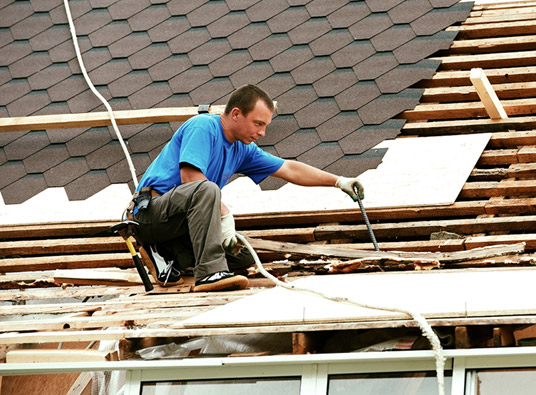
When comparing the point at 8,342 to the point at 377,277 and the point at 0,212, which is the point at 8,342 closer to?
the point at 377,277

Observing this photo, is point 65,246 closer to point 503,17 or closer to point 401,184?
point 401,184

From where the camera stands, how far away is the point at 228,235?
5.04 meters

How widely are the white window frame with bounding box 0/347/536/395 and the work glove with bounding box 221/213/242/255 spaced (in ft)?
4.33

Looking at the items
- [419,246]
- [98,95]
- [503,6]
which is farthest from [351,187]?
[503,6]

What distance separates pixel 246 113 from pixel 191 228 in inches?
25.1

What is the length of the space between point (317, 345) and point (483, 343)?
0.58 metres

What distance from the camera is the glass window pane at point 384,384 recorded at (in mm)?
3498

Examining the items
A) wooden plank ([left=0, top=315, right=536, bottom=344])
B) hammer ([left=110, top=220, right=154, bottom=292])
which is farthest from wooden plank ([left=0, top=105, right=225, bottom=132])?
wooden plank ([left=0, top=315, right=536, bottom=344])

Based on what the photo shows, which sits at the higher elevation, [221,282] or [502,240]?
[502,240]

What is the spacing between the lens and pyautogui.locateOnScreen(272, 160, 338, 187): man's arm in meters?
5.55

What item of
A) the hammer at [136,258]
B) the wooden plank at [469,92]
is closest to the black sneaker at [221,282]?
the hammer at [136,258]

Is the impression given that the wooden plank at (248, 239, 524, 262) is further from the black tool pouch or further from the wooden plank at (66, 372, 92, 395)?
the wooden plank at (66, 372, 92, 395)

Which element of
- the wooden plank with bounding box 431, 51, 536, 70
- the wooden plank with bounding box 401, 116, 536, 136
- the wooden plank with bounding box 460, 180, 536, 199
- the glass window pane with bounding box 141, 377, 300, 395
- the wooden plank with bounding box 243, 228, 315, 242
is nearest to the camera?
the glass window pane with bounding box 141, 377, 300, 395

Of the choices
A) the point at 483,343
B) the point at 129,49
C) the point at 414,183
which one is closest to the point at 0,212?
the point at 129,49
